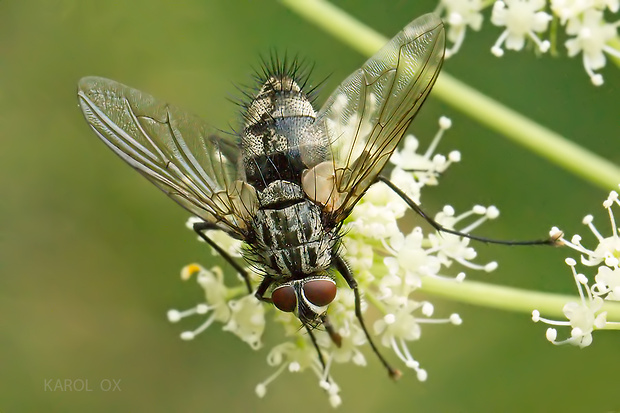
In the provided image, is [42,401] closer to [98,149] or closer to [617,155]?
[98,149]

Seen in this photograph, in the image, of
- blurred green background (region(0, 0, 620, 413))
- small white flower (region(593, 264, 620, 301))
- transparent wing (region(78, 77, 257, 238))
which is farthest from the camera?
blurred green background (region(0, 0, 620, 413))

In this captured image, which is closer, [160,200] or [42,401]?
[42,401]

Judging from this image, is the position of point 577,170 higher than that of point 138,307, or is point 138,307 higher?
point 577,170

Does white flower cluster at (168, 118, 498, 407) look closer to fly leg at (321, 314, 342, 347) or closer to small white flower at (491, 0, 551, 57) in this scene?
fly leg at (321, 314, 342, 347)

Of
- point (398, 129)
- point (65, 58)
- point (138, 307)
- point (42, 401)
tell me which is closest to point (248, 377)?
point (138, 307)

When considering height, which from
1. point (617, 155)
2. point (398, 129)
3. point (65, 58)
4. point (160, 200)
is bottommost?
point (160, 200)

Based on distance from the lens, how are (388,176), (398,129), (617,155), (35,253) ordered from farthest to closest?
1. (35,253)
2. (617,155)
3. (388,176)
4. (398,129)

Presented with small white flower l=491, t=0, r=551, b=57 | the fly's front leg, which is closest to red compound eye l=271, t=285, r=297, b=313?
the fly's front leg
